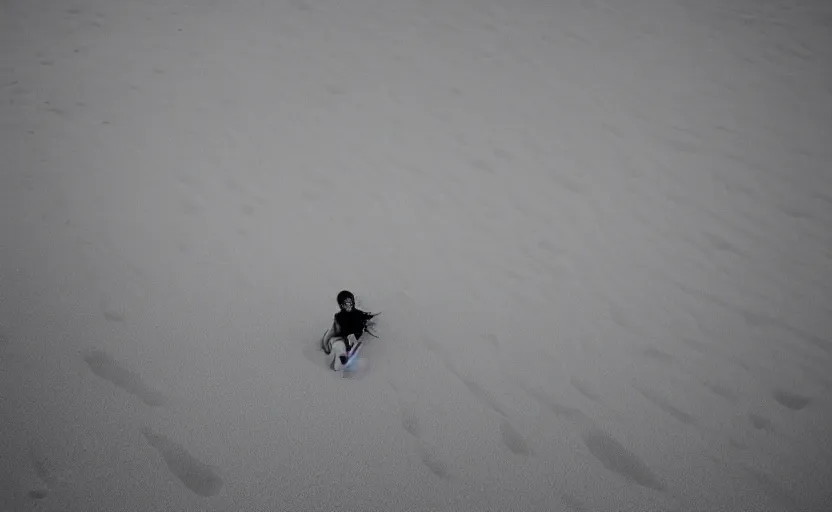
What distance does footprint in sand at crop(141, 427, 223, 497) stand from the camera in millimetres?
2223

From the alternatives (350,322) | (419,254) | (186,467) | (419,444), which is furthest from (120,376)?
(419,254)

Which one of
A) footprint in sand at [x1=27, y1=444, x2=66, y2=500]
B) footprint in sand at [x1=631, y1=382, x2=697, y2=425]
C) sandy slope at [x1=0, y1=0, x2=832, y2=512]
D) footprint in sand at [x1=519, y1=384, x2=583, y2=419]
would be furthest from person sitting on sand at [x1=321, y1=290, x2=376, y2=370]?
footprint in sand at [x1=631, y1=382, x2=697, y2=425]

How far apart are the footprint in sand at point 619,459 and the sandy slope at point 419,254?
0.01 meters

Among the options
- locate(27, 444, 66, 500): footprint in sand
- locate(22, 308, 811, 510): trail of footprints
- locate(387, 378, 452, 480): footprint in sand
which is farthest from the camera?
locate(387, 378, 452, 480): footprint in sand

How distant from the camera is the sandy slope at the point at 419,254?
2.37m

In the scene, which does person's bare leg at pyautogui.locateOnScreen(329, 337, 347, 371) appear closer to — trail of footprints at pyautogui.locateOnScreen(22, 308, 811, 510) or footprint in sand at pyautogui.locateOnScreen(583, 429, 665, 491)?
trail of footprints at pyautogui.locateOnScreen(22, 308, 811, 510)

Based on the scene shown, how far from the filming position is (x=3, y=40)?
538 cm

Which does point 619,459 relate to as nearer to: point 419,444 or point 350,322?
point 419,444

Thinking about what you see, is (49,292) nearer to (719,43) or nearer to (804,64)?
(719,43)

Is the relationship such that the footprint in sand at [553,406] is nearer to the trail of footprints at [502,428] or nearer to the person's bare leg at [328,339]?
the trail of footprints at [502,428]

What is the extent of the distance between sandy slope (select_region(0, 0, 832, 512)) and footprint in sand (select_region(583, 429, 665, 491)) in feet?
0.04

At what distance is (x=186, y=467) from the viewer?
2.29m

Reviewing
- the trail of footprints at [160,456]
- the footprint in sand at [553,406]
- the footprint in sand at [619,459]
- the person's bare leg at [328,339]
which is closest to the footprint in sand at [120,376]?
the trail of footprints at [160,456]

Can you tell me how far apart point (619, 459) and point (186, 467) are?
212 centimetres
